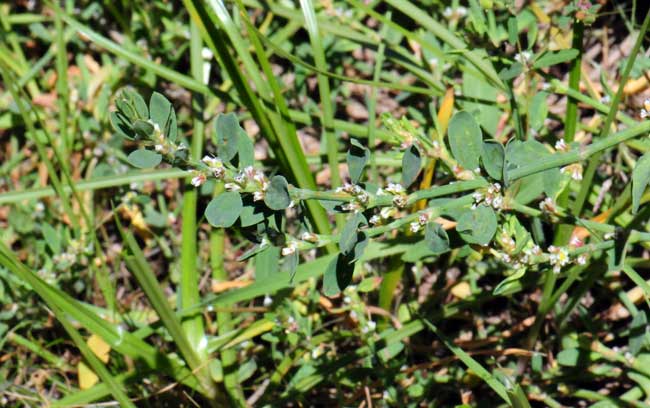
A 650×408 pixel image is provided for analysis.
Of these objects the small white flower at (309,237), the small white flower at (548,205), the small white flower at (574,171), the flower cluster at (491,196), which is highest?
the flower cluster at (491,196)

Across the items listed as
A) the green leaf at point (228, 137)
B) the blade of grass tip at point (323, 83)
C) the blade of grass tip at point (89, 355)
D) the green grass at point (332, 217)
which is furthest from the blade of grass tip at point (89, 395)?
the green leaf at point (228, 137)

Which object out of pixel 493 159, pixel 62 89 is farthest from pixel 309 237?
pixel 62 89

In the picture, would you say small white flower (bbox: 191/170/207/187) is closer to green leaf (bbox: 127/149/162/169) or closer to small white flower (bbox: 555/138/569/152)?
green leaf (bbox: 127/149/162/169)

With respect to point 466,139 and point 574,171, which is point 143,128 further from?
point 574,171

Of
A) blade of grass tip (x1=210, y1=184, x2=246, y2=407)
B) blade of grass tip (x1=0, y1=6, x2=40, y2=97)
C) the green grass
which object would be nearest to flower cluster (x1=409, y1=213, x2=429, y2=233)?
the green grass

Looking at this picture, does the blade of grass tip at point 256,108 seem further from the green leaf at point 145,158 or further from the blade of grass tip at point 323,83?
the green leaf at point 145,158
